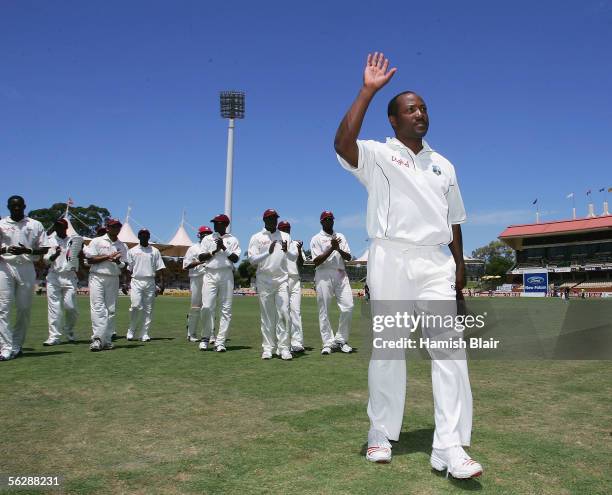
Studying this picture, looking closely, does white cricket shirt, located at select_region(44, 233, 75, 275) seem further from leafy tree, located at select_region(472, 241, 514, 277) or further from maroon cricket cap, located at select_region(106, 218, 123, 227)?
leafy tree, located at select_region(472, 241, 514, 277)

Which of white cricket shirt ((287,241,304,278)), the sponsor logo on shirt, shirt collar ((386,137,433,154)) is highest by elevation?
shirt collar ((386,137,433,154))

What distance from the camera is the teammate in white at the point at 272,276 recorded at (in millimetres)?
8469

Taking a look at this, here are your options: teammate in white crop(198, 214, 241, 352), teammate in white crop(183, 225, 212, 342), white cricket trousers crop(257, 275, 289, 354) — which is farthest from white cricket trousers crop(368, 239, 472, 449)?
teammate in white crop(183, 225, 212, 342)

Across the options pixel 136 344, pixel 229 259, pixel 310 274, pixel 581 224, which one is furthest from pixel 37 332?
pixel 310 274

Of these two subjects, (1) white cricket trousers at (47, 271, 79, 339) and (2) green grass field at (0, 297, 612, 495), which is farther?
(1) white cricket trousers at (47, 271, 79, 339)

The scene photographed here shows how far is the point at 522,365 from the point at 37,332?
10250 millimetres

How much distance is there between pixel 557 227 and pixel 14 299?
77.9m

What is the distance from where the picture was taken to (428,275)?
3.54 m

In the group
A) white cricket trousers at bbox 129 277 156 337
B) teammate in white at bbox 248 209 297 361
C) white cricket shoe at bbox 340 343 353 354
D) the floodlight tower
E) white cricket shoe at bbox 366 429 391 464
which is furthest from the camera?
the floodlight tower

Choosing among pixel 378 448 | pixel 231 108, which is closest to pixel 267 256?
pixel 378 448

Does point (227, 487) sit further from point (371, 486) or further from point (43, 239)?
point (43, 239)

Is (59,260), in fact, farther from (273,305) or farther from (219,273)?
(273,305)

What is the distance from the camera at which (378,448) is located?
338 centimetres

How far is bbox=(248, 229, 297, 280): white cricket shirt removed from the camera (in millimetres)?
8469
